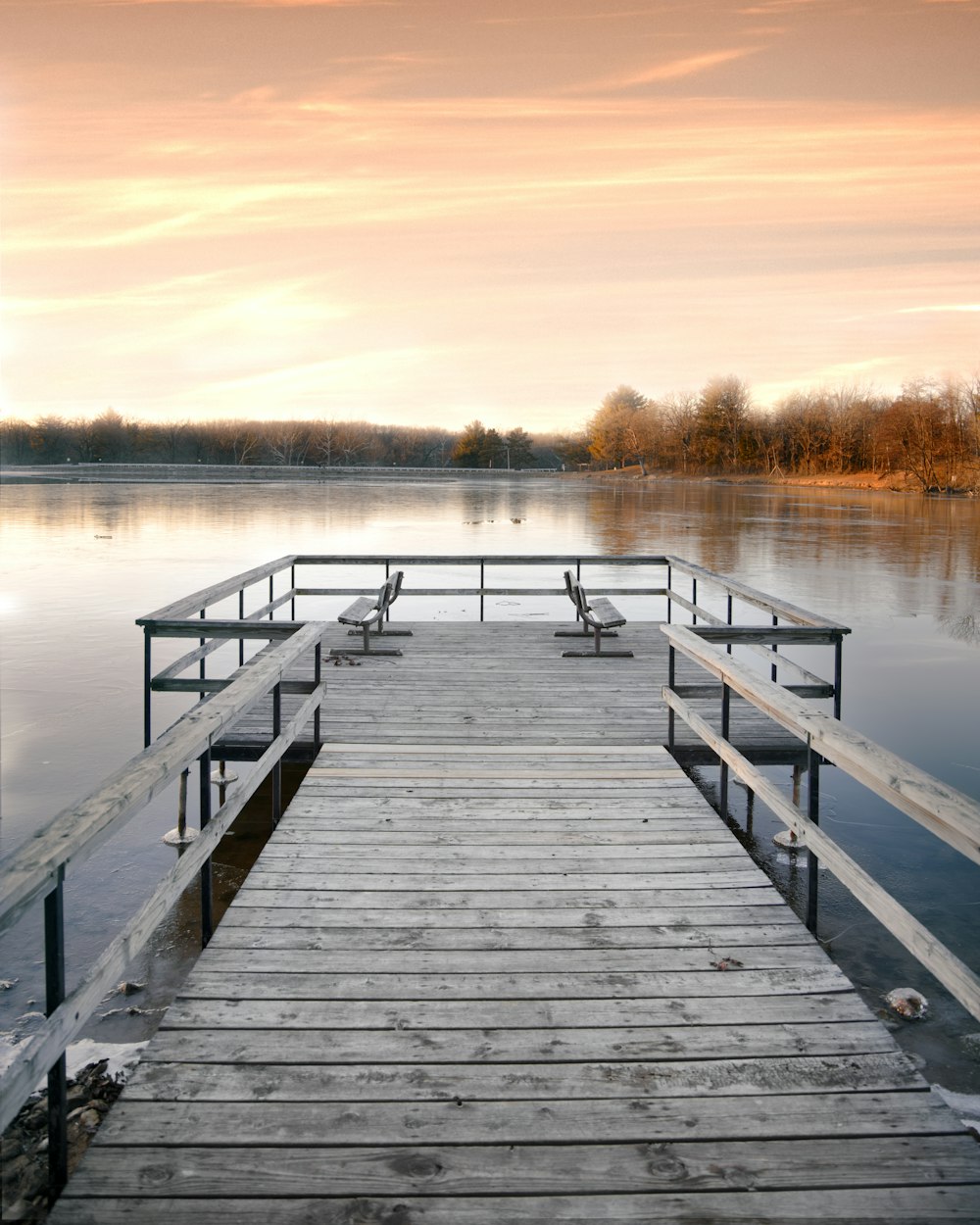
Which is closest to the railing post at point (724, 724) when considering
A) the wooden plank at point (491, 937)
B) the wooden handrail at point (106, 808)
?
the wooden plank at point (491, 937)

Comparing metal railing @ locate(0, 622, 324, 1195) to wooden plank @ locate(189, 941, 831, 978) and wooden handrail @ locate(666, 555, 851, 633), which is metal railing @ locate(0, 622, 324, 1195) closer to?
wooden plank @ locate(189, 941, 831, 978)

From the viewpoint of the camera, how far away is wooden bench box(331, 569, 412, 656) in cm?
840

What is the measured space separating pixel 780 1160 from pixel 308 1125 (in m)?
1.11

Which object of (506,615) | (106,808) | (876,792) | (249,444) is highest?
(249,444)

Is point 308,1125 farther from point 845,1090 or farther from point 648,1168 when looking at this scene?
point 845,1090

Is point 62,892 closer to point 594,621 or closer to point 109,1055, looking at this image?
point 109,1055

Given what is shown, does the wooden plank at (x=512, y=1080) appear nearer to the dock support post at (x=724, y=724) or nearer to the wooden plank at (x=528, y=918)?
the wooden plank at (x=528, y=918)

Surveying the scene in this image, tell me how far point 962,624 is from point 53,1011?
1541 centimetres

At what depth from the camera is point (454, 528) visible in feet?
108

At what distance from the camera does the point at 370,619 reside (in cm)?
841

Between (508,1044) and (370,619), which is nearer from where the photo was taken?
(508,1044)

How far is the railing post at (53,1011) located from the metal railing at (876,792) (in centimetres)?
195

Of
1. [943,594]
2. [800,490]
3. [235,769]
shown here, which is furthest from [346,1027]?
[800,490]

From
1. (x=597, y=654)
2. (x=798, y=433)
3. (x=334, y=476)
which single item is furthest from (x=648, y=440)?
(x=597, y=654)
